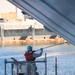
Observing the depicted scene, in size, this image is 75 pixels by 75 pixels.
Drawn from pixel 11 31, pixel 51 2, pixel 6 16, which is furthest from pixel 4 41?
pixel 51 2

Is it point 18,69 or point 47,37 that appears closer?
point 18,69

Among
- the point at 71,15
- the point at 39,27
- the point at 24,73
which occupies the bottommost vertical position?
the point at 24,73

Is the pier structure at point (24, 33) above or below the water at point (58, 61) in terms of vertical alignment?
above

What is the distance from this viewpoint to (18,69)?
28.2 ft

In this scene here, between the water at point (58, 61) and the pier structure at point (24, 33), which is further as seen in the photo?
the pier structure at point (24, 33)

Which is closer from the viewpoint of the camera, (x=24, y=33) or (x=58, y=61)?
(x=58, y=61)

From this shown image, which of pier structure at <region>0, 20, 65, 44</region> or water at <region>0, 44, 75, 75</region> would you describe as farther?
pier structure at <region>0, 20, 65, 44</region>

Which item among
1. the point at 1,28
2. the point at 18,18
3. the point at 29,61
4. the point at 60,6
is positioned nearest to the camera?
the point at 60,6

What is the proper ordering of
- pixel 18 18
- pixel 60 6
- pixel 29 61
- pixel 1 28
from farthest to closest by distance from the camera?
pixel 18 18
pixel 1 28
pixel 29 61
pixel 60 6

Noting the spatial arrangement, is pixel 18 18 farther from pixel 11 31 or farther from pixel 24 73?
pixel 24 73

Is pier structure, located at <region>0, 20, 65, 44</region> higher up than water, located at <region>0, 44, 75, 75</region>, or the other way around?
pier structure, located at <region>0, 20, 65, 44</region>

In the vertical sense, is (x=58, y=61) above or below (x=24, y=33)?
below

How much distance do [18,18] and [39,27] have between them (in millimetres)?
8680

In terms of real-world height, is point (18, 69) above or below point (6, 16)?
below
